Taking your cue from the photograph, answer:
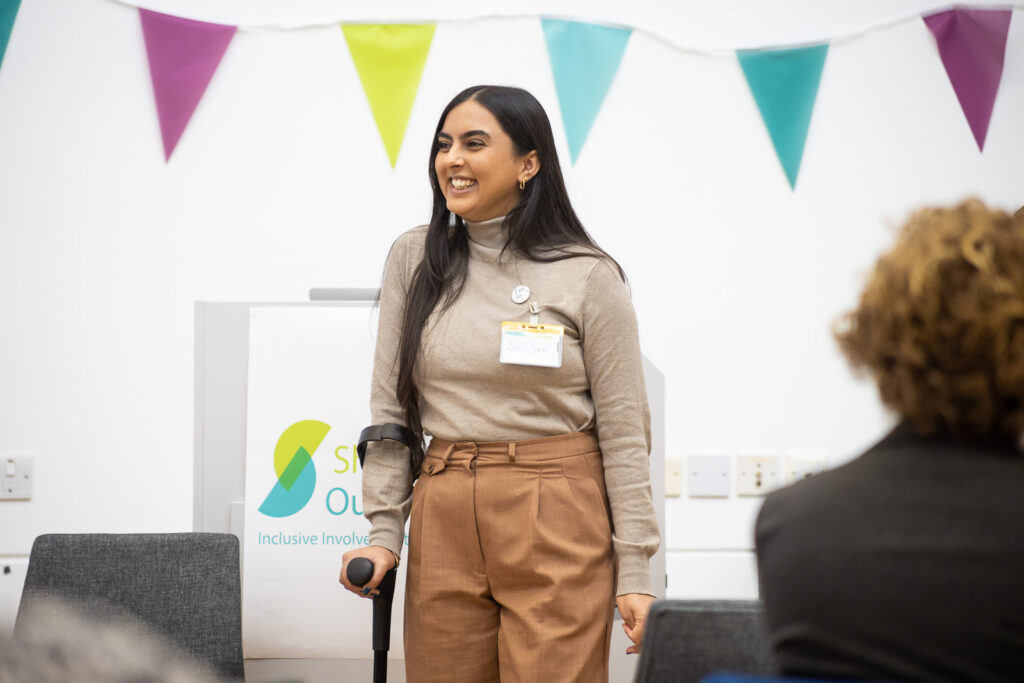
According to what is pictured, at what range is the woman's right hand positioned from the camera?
1.44 metres

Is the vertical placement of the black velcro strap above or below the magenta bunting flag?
below

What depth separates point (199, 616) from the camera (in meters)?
1.70

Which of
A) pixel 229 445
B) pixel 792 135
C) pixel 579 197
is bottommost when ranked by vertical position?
pixel 229 445

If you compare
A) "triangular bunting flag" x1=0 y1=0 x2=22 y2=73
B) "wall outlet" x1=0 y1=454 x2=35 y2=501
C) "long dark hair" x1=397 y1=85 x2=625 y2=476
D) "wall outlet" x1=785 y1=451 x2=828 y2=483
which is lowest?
"wall outlet" x1=0 y1=454 x2=35 y2=501

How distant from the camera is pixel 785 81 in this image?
2.78m

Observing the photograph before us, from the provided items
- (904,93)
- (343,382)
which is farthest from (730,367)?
(343,382)

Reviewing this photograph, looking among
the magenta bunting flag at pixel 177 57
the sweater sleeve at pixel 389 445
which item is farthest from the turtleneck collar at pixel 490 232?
the magenta bunting flag at pixel 177 57

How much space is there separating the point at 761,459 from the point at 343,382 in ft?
4.66

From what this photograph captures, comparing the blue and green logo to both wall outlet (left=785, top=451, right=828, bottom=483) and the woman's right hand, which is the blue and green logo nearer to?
the woman's right hand

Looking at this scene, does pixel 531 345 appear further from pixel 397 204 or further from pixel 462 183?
pixel 397 204

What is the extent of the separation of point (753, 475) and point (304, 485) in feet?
4.79

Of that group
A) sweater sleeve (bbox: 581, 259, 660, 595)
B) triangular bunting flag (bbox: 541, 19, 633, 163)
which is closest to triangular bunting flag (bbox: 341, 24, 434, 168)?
triangular bunting flag (bbox: 541, 19, 633, 163)

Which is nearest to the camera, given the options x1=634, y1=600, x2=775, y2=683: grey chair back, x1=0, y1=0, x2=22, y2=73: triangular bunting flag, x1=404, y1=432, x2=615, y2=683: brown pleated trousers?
x1=634, y1=600, x2=775, y2=683: grey chair back

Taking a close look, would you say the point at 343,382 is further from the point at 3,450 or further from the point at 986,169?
the point at 986,169
